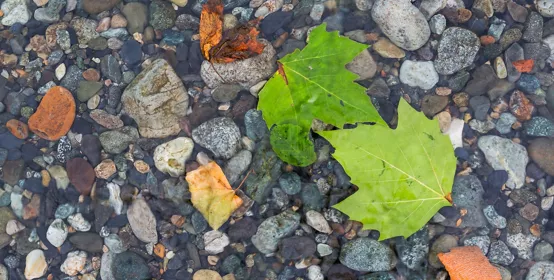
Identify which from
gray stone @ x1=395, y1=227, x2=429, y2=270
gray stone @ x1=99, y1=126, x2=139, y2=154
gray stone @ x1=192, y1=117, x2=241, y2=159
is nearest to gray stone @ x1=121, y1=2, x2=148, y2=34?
gray stone @ x1=99, y1=126, x2=139, y2=154

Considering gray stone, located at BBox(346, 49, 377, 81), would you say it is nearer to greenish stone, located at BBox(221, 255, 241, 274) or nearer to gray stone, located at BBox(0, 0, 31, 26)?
greenish stone, located at BBox(221, 255, 241, 274)

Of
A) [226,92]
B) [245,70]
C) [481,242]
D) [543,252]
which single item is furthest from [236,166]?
[543,252]

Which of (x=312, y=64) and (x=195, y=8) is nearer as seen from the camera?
(x=312, y=64)

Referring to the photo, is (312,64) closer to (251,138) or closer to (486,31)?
(251,138)

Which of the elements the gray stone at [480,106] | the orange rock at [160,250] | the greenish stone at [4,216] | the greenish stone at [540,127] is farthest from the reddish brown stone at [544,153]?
the greenish stone at [4,216]

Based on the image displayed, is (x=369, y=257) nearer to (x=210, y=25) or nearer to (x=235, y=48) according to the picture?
(x=235, y=48)

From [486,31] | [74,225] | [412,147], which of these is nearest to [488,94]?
[486,31]
